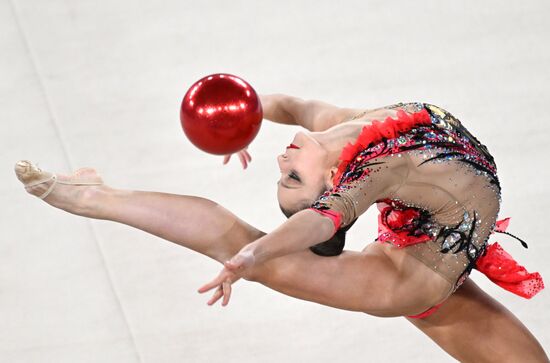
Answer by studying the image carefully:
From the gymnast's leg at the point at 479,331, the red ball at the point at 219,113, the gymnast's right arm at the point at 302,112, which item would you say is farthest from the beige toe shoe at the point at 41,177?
the gymnast's leg at the point at 479,331

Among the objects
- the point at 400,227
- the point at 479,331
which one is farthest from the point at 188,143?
the point at 479,331

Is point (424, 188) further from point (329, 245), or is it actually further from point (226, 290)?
point (226, 290)

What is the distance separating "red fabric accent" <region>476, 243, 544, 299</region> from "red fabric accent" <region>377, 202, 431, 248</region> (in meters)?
0.28

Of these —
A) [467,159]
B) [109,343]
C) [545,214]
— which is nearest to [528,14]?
[545,214]

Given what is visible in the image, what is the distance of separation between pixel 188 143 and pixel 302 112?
1.19 m

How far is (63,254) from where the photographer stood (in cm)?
361

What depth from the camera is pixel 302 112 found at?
2926mm

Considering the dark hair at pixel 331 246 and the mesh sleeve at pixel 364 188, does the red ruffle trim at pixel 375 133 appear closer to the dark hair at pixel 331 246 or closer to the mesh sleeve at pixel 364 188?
the mesh sleeve at pixel 364 188

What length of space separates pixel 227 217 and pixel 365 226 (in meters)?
1.26

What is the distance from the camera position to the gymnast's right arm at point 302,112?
284 centimetres

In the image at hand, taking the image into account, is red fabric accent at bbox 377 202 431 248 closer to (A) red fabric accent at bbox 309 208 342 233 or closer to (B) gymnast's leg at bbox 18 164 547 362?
(B) gymnast's leg at bbox 18 164 547 362

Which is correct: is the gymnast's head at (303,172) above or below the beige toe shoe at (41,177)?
below

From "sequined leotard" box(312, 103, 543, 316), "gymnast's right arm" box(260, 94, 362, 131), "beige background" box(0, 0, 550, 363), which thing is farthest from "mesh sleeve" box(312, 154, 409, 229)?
"beige background" box(0, 0, 550, 363)

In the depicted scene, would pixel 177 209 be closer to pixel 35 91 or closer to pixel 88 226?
pixel 88 226
